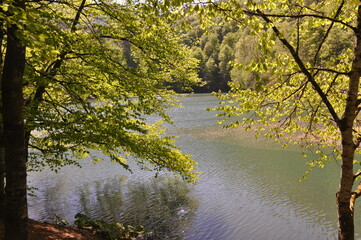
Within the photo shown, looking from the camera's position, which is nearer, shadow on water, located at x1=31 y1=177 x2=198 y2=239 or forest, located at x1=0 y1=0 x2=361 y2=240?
forest, located at x1=0 y1=0 x2=361 y2=240

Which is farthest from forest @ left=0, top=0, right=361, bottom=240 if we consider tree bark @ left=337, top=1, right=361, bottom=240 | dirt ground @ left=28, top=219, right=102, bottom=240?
dirt ground @ left=28, top=219, right=102, bottom=240

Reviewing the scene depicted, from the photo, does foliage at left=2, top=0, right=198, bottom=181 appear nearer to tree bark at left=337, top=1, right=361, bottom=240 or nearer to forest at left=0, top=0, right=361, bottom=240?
forest at left=0, top=0, right=361, bottom=240

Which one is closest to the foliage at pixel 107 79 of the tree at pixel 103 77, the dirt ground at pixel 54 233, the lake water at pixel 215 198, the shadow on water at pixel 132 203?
the tree at pixel 103 77

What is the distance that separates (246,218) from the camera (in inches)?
580

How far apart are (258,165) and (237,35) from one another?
10232 cm

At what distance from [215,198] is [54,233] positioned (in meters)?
10.0

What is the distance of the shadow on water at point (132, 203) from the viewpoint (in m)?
14.9

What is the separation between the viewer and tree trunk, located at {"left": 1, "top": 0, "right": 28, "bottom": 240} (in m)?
5.01

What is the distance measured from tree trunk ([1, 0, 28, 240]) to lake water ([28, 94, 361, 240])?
5.01 meters

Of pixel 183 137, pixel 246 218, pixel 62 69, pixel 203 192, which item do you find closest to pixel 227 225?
pixel 246 218

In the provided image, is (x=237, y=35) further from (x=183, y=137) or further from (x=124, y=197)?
(x=124, y=197)

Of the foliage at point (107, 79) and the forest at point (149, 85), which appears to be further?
the foliage at point (107, 79)

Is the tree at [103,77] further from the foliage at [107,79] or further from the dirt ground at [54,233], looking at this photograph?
the dirt ground at [54,233]

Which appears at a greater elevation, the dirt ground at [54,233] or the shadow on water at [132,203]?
the dirt ground at [54,233]
